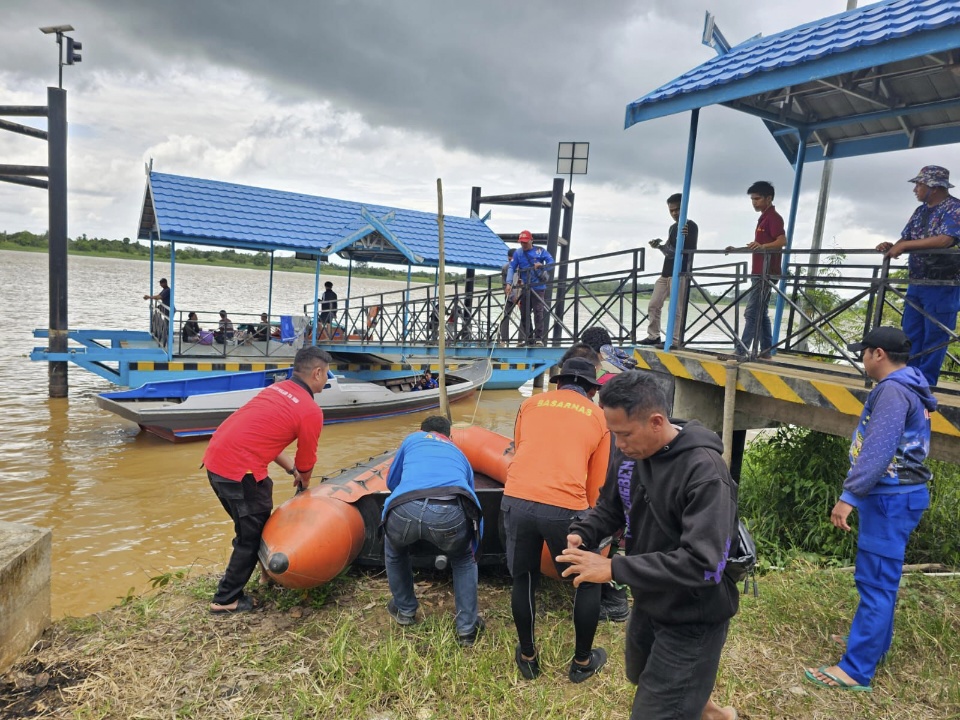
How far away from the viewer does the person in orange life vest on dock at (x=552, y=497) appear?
3086mm

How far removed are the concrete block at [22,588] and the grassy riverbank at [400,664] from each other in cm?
10

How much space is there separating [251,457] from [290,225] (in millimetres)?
10172

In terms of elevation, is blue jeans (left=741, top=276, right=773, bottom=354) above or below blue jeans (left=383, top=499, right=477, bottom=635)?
above

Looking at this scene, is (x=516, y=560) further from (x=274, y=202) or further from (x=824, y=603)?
(x=274, y=202)

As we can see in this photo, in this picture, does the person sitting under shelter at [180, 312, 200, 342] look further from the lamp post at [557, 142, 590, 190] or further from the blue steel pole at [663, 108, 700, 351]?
the blue steel pole at [663, 108, 700, 351]

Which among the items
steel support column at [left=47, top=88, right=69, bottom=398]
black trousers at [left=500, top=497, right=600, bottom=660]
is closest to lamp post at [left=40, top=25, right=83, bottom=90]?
steel support column at [left=47, top=88, right=69, bottom=398]

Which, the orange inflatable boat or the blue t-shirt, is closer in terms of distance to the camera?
the orange inflatable boat

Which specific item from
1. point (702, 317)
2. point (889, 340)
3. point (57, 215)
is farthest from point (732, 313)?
point (57, 215)

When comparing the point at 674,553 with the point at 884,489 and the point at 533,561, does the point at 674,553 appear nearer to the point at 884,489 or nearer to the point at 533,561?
the point at 533,561

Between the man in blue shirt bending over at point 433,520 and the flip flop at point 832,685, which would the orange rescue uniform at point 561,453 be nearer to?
the man in blue shirt bending over at point 433,520

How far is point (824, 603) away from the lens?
3805 mm

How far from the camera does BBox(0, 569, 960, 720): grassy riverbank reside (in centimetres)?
289

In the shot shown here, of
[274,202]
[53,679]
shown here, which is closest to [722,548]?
[53,679]

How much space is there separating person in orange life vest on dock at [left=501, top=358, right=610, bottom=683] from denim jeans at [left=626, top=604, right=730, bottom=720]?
38.1 inches
